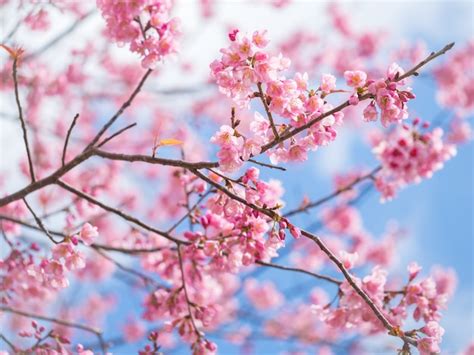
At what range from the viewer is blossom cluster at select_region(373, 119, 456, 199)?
189 inches

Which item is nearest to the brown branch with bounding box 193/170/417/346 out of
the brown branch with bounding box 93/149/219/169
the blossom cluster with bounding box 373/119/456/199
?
the brown branch with bounding box 93/149/219/169

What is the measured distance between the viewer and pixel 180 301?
3.98 meters

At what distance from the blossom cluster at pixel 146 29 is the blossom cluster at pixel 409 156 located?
2301mm

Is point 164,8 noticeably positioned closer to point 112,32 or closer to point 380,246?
point 112,32

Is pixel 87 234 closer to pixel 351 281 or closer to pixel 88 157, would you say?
pixel 88 157

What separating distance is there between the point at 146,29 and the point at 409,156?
8.37 ft

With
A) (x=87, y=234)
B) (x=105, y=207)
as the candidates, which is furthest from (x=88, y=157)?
(x=87, y=234)

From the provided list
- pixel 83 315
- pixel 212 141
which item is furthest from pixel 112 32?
pixel 83 315

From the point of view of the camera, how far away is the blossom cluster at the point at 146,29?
3.23 metres

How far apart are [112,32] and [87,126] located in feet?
29.2

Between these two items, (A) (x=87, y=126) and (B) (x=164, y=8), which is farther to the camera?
(A) (x=87, y=126)

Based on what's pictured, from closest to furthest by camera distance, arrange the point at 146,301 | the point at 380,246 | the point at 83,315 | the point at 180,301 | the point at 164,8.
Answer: the point at 164,8 < the point at 180,301 < the point at 146,301 < the point at 380,246 < the point at 83,315

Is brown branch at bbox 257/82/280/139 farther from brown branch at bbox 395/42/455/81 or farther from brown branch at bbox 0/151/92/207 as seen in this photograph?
brown branch at bbox 0/151/92/207

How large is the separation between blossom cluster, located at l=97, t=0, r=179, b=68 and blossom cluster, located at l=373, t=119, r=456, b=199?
230 cm
